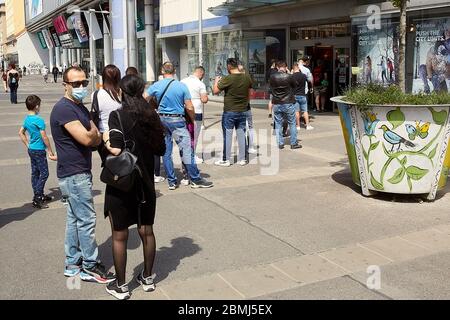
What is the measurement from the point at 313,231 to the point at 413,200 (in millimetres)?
1823

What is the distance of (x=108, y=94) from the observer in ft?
19.4

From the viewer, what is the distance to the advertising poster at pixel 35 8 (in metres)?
68.1

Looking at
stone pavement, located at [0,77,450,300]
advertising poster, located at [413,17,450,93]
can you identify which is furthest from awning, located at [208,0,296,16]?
stone pavement, located at [0,77,450,300]

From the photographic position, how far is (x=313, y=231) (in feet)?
17.6

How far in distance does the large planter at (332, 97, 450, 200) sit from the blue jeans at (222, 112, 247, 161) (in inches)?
107

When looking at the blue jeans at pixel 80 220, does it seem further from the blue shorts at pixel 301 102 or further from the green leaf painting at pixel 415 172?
the blue shorts at pixel 301 102

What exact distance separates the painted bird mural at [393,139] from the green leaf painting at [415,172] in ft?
0.92

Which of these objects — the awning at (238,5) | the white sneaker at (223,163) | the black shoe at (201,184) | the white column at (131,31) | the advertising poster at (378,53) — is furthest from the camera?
the awning at (238,5)

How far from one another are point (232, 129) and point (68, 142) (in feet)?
16.7

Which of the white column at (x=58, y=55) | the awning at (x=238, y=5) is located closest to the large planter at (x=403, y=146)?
the awning at (x=238, y=5)

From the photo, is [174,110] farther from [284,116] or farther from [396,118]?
[284,116]

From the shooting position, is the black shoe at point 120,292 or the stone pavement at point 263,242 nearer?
the black shoe at point 120,292
